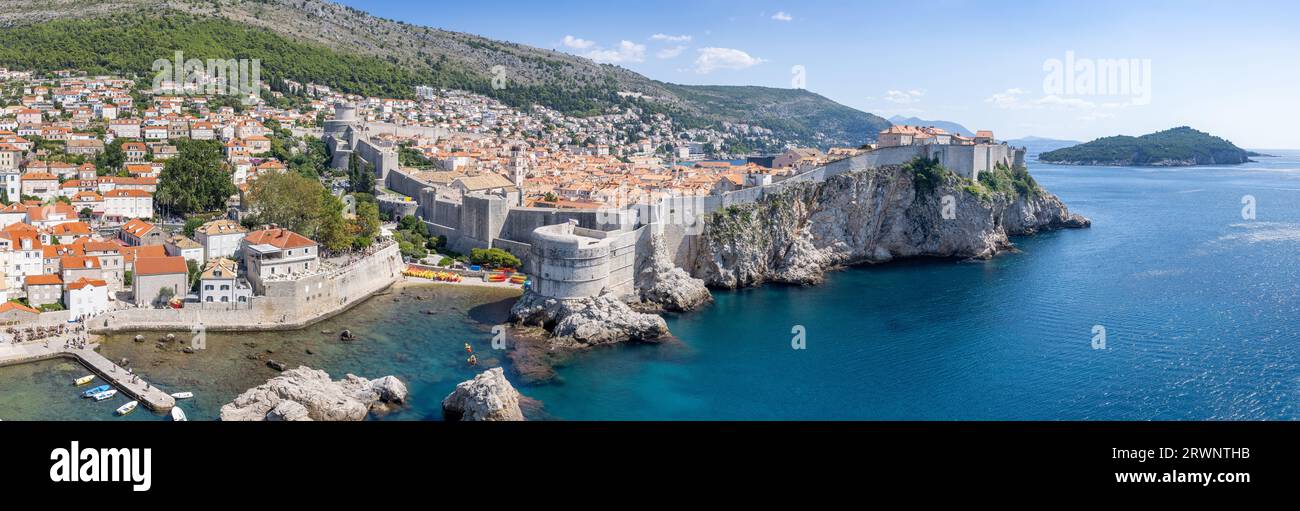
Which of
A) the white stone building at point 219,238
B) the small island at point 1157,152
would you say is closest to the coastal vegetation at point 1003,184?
the white stone building at point 219,238

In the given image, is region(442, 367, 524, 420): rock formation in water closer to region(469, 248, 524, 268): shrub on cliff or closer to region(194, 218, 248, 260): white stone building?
region(194, 218, 248, 260): white stone building

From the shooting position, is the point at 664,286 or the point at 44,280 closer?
the point at 44,280

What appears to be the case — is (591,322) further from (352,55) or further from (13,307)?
(352,55)

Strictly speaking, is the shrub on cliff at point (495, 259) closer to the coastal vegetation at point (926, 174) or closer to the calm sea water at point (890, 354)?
the calm sea water at point (890, 354)

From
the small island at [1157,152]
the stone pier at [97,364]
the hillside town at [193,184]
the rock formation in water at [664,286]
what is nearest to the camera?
the stone pier at [97,364]

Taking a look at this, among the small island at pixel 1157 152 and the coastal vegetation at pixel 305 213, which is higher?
the small island at pixel 1157 152

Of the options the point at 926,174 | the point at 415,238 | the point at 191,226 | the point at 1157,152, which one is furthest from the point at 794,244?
the point at 1157,152
